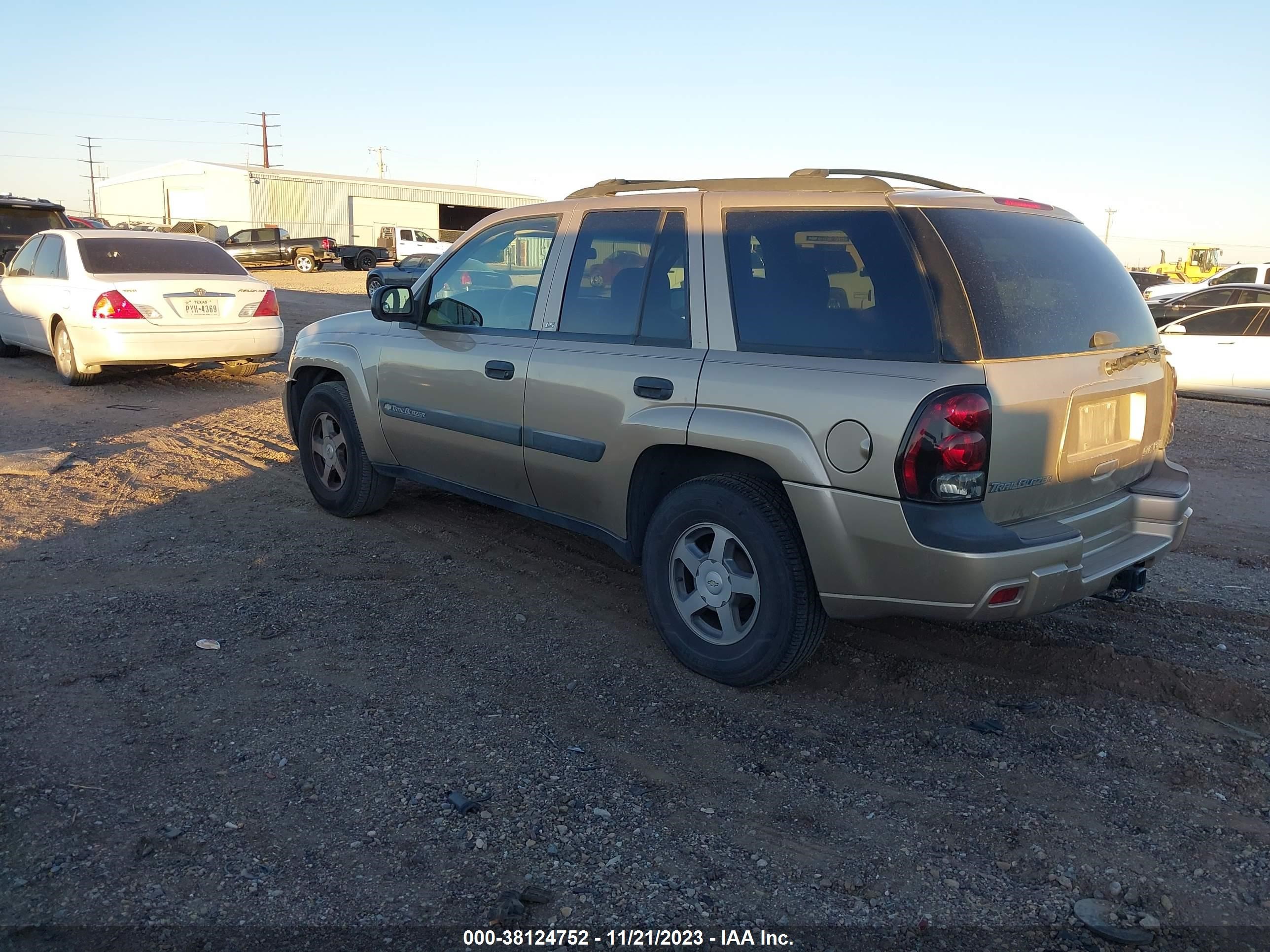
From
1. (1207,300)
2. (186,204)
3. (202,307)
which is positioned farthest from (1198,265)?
(186,204)

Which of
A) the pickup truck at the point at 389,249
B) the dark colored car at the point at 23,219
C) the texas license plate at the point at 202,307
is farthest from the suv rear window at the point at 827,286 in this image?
the pickup truck at the point at 389,249

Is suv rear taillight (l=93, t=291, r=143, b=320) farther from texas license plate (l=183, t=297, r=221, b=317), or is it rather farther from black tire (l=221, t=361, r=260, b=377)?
black tire (l=221, t=361, r=260, b=377)

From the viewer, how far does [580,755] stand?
3484mm

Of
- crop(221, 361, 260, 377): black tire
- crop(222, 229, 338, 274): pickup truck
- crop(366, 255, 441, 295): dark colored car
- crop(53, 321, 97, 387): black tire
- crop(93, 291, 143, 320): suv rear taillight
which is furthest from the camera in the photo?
crop(222, 229, 338, 274): pickup truck

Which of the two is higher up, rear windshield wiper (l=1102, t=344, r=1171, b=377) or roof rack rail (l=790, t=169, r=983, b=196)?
roof rack rail (l=790, t=169, r=983, b=196)

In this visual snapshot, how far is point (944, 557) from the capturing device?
330cm

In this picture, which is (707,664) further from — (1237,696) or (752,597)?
(1237,696)

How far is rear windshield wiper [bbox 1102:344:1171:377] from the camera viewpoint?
12.1ft

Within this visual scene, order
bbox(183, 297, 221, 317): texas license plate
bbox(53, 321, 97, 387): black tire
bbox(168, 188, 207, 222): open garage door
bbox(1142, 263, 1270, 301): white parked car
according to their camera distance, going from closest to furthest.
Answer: bbox(183, 297, 221, 317): texas license plate → bbox(53, 321, 97, 387): black tire → bbox(1142, 263, 1270, 301): white parked car → bbox(168, 188, 207, 222): open garage door

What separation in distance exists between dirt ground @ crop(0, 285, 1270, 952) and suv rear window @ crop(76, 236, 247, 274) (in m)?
5.68

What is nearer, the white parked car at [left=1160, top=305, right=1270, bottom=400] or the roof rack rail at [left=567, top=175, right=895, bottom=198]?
the roof rack rail at [left=567, top=175, right=895, bottom=198]

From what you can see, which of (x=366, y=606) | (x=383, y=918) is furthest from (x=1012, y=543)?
(x=366, y=606)

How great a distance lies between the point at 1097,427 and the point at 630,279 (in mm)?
1999

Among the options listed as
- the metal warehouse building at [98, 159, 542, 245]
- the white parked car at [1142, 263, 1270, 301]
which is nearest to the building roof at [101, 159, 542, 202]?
the metal warehouse building at [98, 159, 542, 245]
